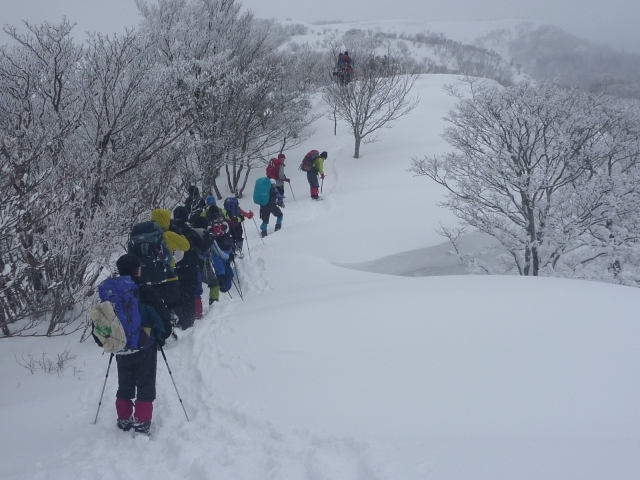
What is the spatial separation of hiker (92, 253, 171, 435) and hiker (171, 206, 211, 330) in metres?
2.14

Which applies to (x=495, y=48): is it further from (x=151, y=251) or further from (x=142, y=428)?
(x=142, y=428)

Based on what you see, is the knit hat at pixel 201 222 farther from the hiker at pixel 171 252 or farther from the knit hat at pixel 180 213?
the hiker at pixel 171 252

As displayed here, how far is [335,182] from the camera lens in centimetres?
1673

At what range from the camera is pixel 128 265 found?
3969 mm

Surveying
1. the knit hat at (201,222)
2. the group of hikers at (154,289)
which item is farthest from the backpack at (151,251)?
the knit hat at (201,222)

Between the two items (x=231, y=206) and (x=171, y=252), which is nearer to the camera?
(x=171, y=252)

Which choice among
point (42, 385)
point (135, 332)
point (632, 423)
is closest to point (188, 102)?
point (42, 385)

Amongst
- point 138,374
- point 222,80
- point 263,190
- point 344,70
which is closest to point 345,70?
point 344,70

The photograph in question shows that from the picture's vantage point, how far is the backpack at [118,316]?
3.76 metres

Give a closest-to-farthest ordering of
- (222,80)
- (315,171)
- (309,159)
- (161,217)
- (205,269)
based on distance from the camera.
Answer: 1. (161,217)
2. (205,269)
3. (309,159)
4. (315,171)
5. (222,80)

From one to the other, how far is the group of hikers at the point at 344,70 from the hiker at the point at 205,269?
1411 centimetres

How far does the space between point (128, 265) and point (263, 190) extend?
6533 millimetres

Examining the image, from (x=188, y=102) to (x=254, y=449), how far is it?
10.7m

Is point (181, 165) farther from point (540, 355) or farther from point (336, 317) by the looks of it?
point (540, 355)
